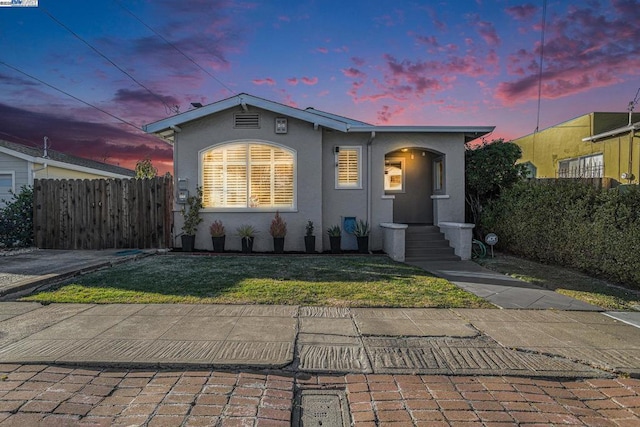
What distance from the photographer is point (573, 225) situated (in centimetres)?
793

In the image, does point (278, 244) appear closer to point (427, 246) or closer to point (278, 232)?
point (278, 232)

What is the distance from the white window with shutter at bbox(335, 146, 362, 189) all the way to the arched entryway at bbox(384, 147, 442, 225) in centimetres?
194

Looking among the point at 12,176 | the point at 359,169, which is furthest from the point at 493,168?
the point at 12,176

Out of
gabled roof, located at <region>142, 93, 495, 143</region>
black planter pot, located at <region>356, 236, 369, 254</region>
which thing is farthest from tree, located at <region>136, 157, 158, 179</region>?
black planter pot, located at <region>356, 236, 369, 254</region>

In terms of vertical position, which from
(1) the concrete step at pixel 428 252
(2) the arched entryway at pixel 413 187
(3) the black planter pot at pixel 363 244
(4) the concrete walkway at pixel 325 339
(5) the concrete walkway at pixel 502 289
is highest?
(2) the arched entryway at pixel 413 187

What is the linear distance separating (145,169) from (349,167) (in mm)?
16692

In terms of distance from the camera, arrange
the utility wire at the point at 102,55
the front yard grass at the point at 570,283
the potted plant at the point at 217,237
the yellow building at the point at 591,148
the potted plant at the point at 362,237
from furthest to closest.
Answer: the yellow building at the point at 591,148 < the utility wire at the point at 102,55 < the potted plant at the point at 362,237 < the potted plant at the point at 217,237 < the front yard grass at the point at 570,283

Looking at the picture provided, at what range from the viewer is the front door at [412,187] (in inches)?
→ 490

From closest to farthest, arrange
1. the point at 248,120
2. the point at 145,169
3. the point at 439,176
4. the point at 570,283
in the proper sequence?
the point at 570,283 < the point at 248,120 < the point at 439,176 < the point at 145,169

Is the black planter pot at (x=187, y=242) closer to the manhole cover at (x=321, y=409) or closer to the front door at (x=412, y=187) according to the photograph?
the front door at (x=412, y=187)

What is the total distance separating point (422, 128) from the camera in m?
10.6

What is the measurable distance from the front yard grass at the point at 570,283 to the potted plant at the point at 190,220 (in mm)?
7772

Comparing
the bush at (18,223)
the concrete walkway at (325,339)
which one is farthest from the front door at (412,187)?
the bush at (18,223)

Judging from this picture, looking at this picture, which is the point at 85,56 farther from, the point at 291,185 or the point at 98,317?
the point at 98,317
